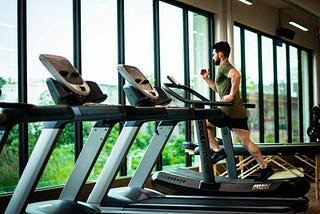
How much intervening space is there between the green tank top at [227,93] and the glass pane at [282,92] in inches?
221

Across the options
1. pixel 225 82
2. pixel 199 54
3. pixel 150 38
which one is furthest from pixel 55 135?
pixel 199 54

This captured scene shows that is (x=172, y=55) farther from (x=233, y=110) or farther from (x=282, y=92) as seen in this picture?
(x=282, y=92)

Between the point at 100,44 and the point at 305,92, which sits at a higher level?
the point at 100,44

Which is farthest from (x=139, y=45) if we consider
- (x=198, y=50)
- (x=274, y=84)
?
(x=274, y=84)

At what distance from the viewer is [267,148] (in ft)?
19.5

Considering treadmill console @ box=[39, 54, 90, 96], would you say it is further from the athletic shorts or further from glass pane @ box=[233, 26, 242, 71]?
glass pane @ box=[233, 26, 242, 71]

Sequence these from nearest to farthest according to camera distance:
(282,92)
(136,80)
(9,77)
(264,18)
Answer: (136,80)
(9,77)
(264,18)
(282,92)

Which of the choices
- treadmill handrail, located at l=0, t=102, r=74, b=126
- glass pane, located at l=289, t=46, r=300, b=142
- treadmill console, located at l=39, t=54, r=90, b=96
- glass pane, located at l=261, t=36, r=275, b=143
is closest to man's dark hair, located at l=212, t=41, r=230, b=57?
treadmill console, located at l=39, t=54, r=90, b=96

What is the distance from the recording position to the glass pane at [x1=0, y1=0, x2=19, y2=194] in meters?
4.79

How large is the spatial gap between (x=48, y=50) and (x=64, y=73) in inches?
80.8

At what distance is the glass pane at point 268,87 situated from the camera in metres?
9.83

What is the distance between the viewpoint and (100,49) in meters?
5.97

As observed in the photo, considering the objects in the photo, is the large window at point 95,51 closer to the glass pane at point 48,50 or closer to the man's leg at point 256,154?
the glass pane at point 48,50

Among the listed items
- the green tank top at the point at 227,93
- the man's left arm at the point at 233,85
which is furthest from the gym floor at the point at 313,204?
the man's left arm at the point at 233,85
